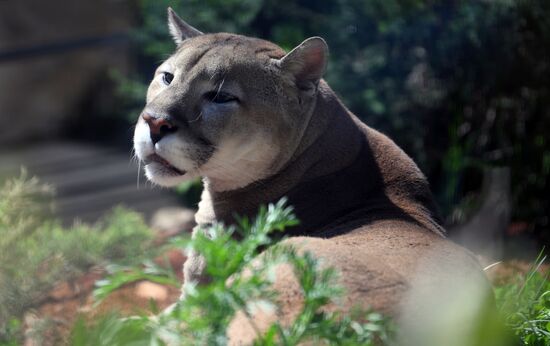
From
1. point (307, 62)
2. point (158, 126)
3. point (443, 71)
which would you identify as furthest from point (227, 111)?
point (443, 71)

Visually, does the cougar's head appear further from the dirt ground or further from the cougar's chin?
the dirt ground

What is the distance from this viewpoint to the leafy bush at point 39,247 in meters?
4.39

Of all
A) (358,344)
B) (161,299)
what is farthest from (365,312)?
(161,299)

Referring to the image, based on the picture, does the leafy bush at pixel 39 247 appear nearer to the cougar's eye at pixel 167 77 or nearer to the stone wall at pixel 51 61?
the cougar's eye at pixel 167 77

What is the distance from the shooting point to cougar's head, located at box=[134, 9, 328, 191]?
4461 mm

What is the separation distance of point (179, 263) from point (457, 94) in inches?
117

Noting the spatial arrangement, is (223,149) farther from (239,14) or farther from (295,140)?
(239,14)

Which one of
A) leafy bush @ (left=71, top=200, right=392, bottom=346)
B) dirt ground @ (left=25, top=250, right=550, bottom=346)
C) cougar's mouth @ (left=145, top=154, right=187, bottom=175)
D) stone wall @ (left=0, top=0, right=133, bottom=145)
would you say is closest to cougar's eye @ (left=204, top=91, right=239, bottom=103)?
cougar's mouth @ (left=145, top=154, right=187, bottom=175)

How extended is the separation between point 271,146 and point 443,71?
3.29 metres

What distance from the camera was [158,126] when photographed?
14.4 feet

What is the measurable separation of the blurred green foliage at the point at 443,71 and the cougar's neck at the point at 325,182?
8.10ft

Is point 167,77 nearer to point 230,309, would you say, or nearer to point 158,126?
point 158,126

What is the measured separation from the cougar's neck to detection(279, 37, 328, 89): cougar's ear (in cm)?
15

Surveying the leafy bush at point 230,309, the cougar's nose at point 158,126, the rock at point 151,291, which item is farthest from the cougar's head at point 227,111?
the leafy bush at point 230,309
